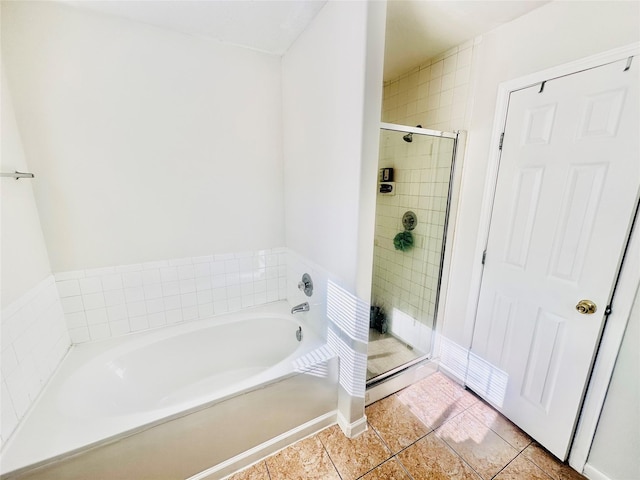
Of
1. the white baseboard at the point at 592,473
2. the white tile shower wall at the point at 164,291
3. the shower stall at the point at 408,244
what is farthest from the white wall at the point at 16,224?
the white baseboard at the point at 592,473

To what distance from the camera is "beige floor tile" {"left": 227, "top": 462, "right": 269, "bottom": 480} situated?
4.41ft

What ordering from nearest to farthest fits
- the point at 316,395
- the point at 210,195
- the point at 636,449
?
the point at 636,449
the point at 316,395
the point at 210,195

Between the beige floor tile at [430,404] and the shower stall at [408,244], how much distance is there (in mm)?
170

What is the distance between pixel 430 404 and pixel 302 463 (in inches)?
38.2

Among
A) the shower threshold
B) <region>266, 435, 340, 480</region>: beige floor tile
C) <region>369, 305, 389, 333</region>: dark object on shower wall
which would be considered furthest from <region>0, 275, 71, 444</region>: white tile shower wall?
<region>369, 305, 389, 333</region>: dark object on shower wall

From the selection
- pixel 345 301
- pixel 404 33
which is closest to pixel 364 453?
pixel 345 301

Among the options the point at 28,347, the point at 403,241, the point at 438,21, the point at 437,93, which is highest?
the point at 438,21

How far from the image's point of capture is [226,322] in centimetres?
196

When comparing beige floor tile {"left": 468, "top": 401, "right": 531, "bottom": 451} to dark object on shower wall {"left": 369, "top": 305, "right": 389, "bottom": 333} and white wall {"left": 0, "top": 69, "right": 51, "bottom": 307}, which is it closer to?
dark object on shower wall {"left": 369, "top": 305, "right": 389, "bottom": 333}

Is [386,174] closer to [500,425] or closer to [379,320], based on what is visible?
[379,320]

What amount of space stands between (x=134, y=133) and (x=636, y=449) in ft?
9.98

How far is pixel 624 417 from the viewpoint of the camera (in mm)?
1166

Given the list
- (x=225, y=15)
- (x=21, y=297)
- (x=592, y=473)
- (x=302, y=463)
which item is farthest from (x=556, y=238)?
(x=21, y=297)

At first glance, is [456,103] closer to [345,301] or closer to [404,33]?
[404,33]
